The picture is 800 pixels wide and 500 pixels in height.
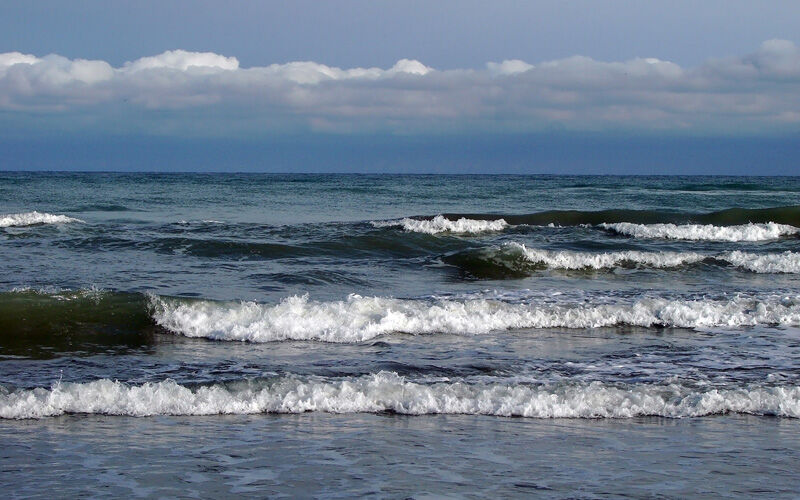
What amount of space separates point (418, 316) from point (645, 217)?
2055 cm

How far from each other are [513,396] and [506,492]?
7.70 ft

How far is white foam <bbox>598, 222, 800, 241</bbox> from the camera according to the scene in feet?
78.6

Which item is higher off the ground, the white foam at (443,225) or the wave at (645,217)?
the wave at (645,217)

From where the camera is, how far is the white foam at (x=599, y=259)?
17550mm

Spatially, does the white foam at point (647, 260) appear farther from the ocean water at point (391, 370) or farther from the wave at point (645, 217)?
the wave at point (645, 217)

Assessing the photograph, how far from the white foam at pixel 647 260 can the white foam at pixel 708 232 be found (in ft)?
18.5

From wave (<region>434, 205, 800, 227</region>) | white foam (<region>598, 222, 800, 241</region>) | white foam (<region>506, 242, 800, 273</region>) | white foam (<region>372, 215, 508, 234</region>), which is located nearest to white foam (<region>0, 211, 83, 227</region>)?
white foam (<region>372, 215, 508, 234</region>)

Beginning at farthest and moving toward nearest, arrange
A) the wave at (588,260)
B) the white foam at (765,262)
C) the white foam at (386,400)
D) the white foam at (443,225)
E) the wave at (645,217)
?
the wave at (645,217) < the white foam at (443,225) < the white foam at (765,262) < the wave at (588,260) < the white foam at (386,400)

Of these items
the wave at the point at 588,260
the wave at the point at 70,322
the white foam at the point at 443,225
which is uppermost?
the white foam at the point at 443,225

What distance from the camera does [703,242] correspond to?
23.0 m

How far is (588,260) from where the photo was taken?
17688 millimetres

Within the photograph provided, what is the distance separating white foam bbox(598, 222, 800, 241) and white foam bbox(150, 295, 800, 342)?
11.7 meters

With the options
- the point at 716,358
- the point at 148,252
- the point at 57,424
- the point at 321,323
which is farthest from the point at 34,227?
the point at 716,358

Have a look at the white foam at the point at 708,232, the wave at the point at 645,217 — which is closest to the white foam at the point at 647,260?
the white foam at the point at 708,232
